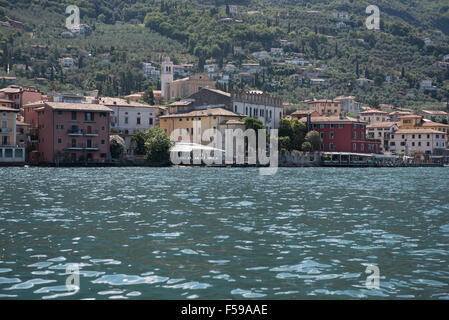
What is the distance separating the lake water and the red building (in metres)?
76.9

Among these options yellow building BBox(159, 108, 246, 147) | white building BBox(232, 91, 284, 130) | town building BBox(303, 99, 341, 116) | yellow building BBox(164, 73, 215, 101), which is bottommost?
yellow building BBox(159, 108, 246, 147)

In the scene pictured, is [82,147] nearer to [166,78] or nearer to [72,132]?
[72,132]

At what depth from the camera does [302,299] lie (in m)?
9.64

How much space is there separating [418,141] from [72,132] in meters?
73.0

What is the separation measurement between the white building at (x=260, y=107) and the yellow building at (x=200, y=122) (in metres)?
5.76

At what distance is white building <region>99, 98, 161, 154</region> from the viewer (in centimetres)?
9256

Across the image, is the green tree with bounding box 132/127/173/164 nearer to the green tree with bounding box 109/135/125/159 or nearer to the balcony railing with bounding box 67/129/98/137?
the green tree with bounding box 109/135/125/159

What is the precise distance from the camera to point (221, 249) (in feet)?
45.7

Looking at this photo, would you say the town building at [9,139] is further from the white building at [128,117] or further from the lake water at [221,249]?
the lake water at [221,249]

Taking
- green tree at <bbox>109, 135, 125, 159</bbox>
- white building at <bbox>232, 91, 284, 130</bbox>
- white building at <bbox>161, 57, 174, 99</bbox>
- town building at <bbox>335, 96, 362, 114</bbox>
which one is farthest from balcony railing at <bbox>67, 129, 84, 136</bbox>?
town building at <bbox>335, 96, 362, 114</bbox>

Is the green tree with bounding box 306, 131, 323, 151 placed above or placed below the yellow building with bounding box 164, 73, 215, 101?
below
